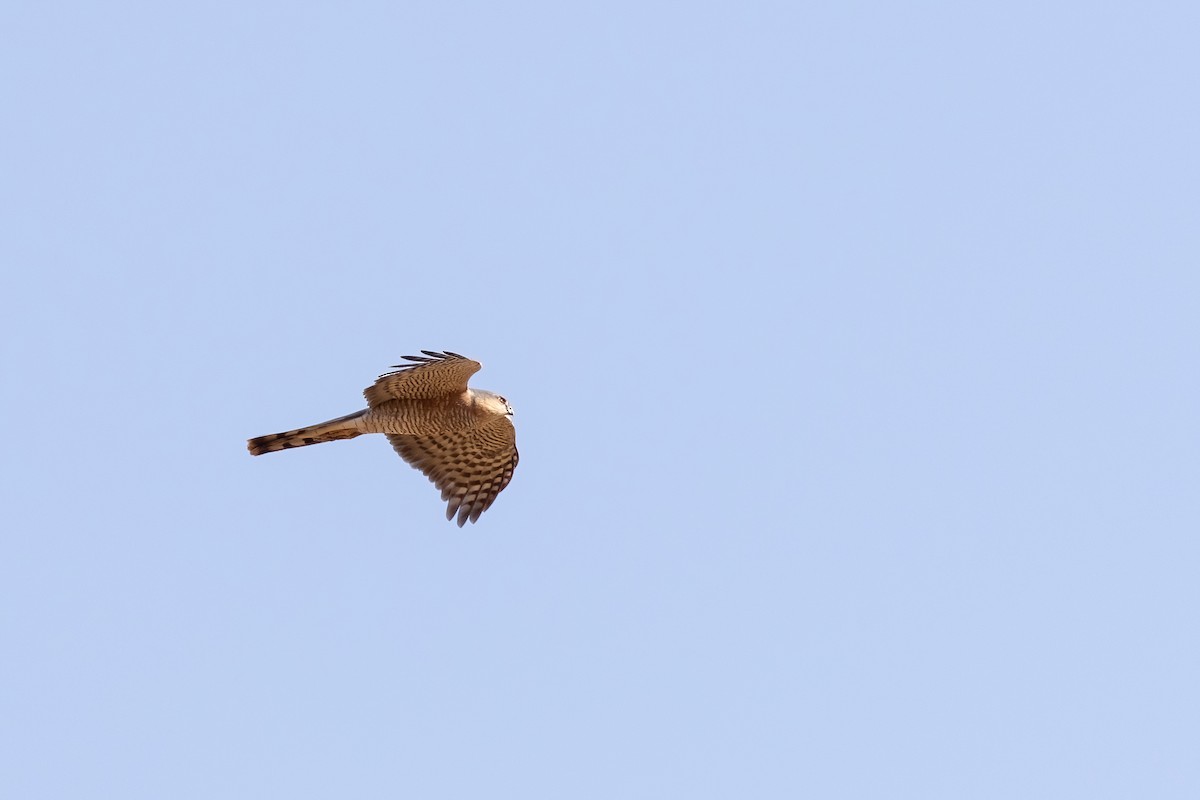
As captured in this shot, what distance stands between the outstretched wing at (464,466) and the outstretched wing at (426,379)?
1.44m

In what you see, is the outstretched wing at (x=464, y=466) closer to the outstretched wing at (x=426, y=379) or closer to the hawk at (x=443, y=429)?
the hawk at (x=443, y=429)

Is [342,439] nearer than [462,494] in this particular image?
Yes

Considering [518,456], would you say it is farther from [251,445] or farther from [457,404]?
[251,445]

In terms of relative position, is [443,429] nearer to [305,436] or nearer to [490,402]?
[490,402]

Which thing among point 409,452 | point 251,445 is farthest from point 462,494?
point 251,445

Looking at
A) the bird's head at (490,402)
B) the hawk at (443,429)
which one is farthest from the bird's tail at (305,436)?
the bird's head at (490,402)

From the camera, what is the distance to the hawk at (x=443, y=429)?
1712cm

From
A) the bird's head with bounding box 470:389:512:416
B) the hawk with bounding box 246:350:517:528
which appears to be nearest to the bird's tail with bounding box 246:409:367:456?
the hawk with bounding box 246:350:517:528

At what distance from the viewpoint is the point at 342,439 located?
18.0 m

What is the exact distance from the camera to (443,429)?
60.0 ft

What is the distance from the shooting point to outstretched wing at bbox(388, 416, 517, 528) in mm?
19016

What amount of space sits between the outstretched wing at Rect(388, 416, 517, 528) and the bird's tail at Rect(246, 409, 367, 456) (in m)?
1.28

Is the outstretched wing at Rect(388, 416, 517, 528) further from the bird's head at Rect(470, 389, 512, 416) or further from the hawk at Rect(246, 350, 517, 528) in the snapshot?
the bird's head at Rect(470, 389, 512, 416)

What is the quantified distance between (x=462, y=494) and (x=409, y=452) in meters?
0.80
